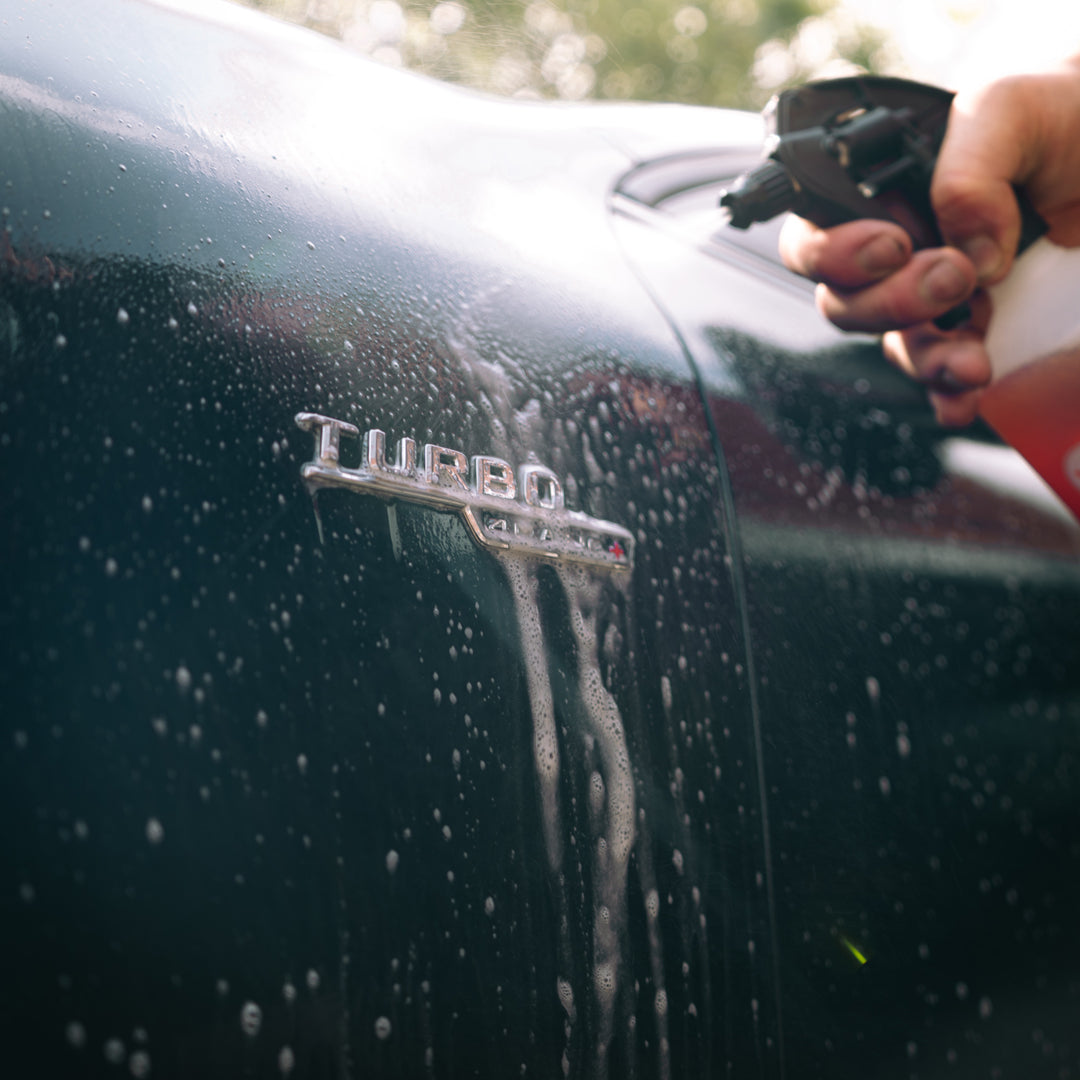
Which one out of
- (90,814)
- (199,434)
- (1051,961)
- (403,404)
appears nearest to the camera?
(90,814)

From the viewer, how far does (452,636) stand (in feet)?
2.19

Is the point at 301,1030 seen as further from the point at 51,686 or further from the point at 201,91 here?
the point at 201,91

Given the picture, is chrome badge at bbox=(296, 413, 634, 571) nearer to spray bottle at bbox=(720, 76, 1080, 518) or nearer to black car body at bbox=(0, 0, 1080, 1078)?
black car body at bbox=(0, 0, 1080, 1078)

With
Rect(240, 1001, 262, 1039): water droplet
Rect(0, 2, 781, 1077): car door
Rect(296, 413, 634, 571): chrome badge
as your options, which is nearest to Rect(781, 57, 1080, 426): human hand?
Rect(0, 2, 781, 1077): car door

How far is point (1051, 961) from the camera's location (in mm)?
982

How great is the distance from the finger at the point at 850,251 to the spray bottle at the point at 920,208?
2 cm

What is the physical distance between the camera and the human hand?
105cm

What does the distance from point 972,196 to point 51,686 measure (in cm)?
104

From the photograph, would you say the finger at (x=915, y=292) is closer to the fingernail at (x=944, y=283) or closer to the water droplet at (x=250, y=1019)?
the fingernail at (x=944, y=283)

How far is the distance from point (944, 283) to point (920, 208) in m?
0.12

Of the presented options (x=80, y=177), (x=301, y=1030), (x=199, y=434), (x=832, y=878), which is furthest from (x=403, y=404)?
(x=832, y=878)

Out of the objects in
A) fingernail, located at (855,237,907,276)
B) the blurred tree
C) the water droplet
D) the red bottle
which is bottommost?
the water droplet

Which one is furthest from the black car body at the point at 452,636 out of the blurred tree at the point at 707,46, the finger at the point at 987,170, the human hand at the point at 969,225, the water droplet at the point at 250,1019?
the blurred tree at the point at 707,46

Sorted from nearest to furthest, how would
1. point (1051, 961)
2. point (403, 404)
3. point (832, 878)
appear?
point (403, 404)
point (832, 878)
point (1051, 961)
